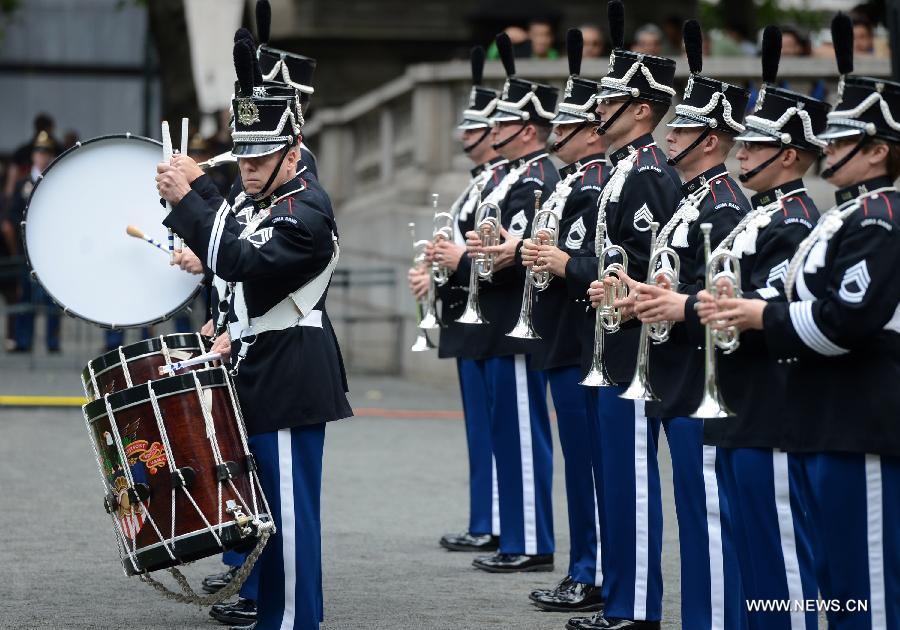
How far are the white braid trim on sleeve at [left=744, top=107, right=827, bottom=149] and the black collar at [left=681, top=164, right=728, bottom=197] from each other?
62cm

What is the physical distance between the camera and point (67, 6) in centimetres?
2905

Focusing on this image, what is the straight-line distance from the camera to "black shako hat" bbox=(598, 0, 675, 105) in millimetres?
7461

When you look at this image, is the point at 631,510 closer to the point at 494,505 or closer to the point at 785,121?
the point at 785,121

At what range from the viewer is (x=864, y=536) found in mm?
5688

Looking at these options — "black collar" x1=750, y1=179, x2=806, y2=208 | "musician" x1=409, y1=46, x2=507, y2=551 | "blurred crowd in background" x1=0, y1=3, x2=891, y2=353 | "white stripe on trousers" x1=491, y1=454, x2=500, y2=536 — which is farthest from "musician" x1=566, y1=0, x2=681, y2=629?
"blurred crowd in background" x1=0, y1=3, x2=891, y2=353

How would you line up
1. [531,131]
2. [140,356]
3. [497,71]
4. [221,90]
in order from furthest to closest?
[221,90] < [497,71] < [531,131] < [140,356]

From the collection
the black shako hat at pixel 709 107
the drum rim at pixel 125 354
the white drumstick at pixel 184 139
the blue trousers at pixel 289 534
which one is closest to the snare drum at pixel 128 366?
the drum rim at pixel 125 354

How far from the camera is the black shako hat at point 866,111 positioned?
221 inches

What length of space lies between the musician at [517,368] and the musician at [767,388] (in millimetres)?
2661

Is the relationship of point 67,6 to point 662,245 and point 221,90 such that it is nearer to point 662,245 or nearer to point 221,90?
point 221,90

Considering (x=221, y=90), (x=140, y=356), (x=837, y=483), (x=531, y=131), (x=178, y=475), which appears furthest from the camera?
(x=221, y=90)

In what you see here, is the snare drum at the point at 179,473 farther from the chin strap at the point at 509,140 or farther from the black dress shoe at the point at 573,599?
the chin strap at the point at 509,140

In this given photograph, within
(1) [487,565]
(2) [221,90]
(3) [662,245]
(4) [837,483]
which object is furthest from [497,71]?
(4) [837,483]

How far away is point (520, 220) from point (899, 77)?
235 cm
